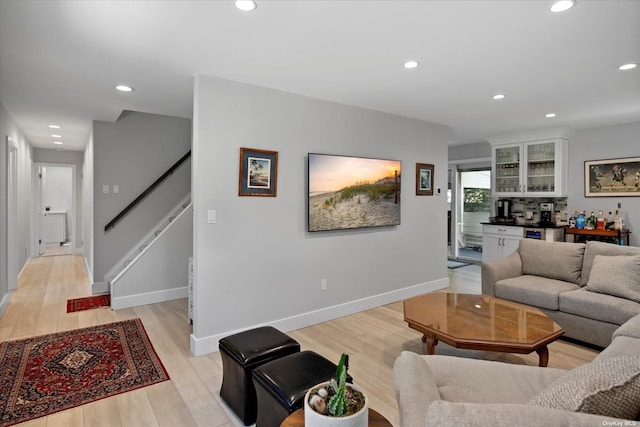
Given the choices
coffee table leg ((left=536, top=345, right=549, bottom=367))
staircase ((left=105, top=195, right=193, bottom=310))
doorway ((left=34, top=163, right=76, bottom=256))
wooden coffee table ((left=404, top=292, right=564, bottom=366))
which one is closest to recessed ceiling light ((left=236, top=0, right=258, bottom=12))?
wooden coffee table ((left=404, top=292, right=564, bottom=366))

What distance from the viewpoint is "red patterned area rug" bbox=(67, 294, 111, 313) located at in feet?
14.1

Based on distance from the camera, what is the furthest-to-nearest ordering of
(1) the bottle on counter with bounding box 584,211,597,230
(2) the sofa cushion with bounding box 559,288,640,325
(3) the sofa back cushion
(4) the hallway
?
(1) the bottle on counter with bounding box 584,211,597,230, (3) the sofa back cushion, (2) the sofa cushion with bounding box 559,288,640,325, (4) the hallway

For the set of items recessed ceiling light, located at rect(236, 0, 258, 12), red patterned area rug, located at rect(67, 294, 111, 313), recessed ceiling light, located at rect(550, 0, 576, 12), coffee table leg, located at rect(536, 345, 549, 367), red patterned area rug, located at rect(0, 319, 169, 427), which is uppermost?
recessed ceiling light, located at rect(550, 0, 576, 12)

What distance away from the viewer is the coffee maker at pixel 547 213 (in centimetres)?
588

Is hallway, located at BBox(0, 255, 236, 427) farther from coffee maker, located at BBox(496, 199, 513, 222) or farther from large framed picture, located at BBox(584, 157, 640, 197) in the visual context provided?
large framed picture, located at BBox(584, 157, 640, 197)

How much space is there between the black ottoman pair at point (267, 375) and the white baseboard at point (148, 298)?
266 cm

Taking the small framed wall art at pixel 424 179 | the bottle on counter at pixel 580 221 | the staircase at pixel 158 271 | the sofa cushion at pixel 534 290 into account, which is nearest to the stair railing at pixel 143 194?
the staircase at pixel 158 271

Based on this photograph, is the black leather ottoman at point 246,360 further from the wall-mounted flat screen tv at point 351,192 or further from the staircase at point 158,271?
the staircase at point 158,271

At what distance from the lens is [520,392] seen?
5.14ft

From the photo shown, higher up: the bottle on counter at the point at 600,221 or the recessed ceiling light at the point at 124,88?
the recessed ceiling light at the point at 124,88

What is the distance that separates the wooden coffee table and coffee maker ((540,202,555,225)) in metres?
3.57

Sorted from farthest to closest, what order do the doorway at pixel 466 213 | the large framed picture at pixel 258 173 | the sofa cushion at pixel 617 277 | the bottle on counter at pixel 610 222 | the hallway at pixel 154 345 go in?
the doorway at pixel 466 213, the bottle on counter at pixel 610 222, the large framed picture at pixel 258 173, the sofa cushion at pixel 617 277, the hallway at pixel 154 345

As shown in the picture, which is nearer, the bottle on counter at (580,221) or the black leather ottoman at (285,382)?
the black leather ottoman at (285,382)

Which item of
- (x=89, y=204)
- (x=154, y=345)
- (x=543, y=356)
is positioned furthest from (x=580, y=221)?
(x=89, y=204)
